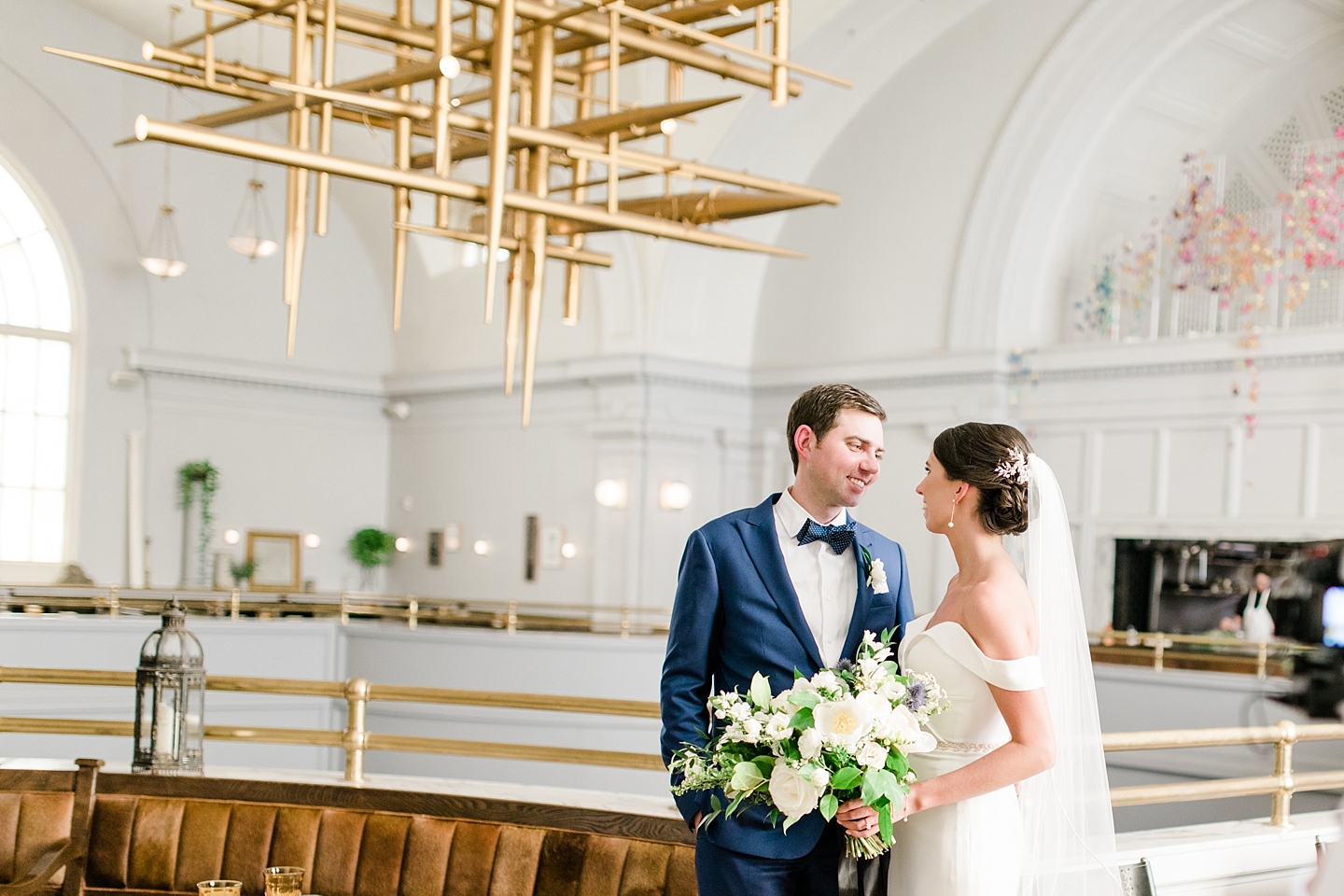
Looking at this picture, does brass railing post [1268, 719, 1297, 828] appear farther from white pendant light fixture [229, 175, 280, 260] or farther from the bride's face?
white pendant light fixture [229, 175, 280, 260]

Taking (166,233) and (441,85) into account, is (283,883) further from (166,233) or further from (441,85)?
(166,233)

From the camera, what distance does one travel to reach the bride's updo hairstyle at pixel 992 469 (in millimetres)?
2986

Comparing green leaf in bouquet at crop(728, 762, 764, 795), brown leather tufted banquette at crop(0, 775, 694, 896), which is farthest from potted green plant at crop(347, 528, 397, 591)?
green leaf in bouquet at crop(728, 762, 764, 795)

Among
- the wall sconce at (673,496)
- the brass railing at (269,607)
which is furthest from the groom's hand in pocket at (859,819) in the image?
the wall sconce at (673,496)

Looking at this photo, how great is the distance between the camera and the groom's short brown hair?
3082 mm

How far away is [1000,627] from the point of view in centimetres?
288

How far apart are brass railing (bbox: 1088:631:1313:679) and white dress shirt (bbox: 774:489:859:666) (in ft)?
25.6

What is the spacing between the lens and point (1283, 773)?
15.9 ft

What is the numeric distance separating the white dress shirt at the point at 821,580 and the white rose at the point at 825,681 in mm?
311

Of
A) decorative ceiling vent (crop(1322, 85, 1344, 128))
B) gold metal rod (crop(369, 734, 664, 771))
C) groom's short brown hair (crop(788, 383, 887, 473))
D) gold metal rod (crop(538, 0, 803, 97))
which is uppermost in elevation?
decorative ceiling vent (crop(1322, 85, 1344, 128))

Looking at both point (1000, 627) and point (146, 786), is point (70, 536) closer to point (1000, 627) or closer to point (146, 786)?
Answer: point (146, 786)

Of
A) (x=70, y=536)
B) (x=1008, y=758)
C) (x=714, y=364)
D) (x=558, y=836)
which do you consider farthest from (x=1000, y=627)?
(x=70, y=536)

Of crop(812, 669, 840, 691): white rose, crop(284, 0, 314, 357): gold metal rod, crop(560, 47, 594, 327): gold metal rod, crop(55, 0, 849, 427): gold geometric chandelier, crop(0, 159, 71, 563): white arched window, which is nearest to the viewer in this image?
crop(812, 669, 840, 691): white rose

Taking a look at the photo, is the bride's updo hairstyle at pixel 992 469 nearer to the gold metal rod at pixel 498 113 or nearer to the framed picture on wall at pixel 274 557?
the gold metal rod at pixel 498 113
